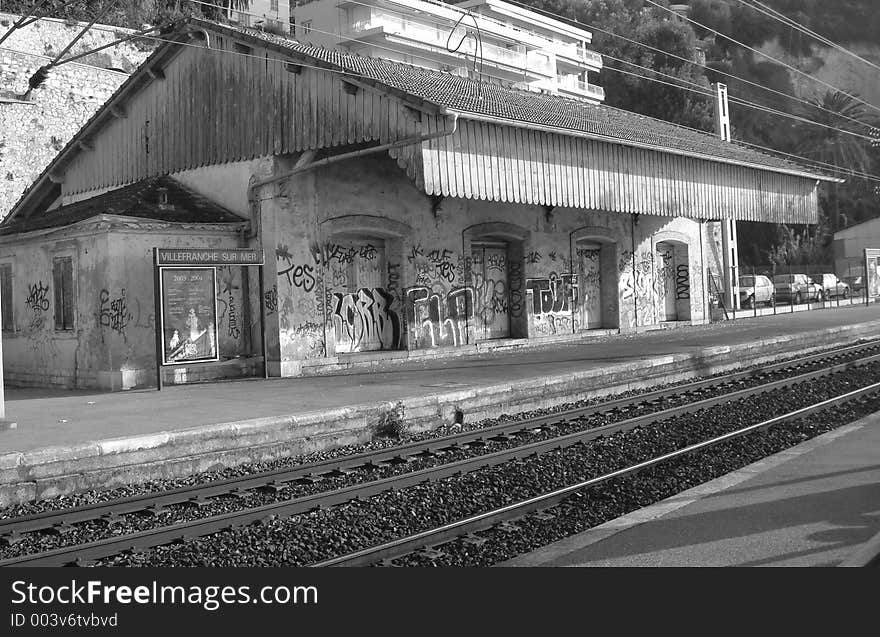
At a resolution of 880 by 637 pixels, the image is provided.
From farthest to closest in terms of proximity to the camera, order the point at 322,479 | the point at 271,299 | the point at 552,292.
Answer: the point at 552,292 → the point at 271,299 → the point at 322,479

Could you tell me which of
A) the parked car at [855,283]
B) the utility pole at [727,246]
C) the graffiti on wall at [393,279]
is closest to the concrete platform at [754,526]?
the graffiti on wall at [393,279]

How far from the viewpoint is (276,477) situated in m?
9.36

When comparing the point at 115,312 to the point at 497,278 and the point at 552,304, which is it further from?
the point at 552,304

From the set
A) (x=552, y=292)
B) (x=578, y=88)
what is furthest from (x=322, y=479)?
(x=578, y=88)

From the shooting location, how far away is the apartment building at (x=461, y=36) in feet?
220

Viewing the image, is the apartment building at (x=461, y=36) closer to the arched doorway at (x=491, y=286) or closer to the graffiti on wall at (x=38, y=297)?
the arched doorway at (x=491, y=286)

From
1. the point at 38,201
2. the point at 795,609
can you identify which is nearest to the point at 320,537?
the point at 795,609

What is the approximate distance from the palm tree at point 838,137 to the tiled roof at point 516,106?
→ 49.5 meters

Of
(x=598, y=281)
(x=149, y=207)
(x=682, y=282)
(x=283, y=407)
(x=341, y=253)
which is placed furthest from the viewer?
(x=682, y=282)

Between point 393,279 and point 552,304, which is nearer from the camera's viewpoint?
point 393,279

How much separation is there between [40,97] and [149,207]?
15.0 m

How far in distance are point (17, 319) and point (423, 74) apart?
36.2ft

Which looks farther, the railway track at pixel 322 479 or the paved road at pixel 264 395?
the paved road at pixel 264 395

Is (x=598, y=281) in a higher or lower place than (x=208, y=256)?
lower
